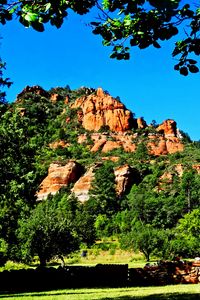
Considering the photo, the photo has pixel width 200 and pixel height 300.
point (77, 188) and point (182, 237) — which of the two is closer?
point (182, 237)

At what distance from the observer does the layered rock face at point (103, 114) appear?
162 m

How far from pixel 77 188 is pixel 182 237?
59.9 m

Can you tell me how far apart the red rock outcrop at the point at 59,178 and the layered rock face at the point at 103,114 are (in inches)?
1719

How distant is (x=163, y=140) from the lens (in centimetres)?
15075

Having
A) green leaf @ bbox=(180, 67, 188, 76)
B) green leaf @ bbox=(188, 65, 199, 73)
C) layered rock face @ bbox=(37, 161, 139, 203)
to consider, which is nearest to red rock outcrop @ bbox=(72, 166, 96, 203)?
layered rock face @ bbox=(37, 161, 139, 203)

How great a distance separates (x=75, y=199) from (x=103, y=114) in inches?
2696

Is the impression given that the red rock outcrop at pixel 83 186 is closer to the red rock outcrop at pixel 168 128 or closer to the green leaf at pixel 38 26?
the red rock outcrop at pixel 168 128

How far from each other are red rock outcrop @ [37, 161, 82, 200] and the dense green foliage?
121 inches

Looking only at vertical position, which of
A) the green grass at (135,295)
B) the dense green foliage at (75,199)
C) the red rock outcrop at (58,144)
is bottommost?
the green grass at (135,295)

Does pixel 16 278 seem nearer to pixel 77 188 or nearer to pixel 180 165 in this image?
pixel 77 188

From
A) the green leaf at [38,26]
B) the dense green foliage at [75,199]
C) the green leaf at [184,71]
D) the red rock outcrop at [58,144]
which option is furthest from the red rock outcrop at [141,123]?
the green leaf at [38,26]

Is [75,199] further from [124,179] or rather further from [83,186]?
[124,179]

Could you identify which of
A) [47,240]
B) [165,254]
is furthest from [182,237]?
[47,240]

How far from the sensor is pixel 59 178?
119000mm
